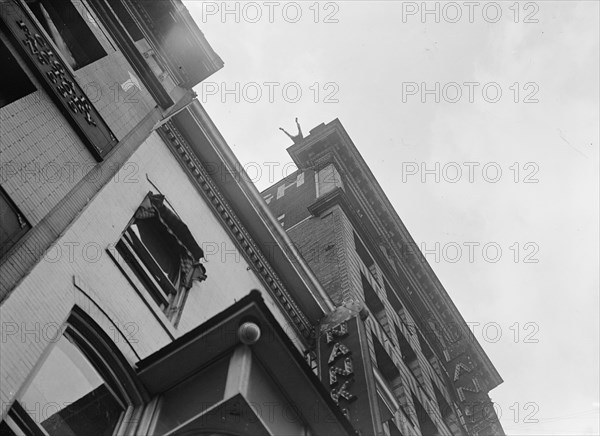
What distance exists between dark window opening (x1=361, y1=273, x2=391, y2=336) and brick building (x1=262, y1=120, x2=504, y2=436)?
0.18ft

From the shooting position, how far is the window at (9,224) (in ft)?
25.9

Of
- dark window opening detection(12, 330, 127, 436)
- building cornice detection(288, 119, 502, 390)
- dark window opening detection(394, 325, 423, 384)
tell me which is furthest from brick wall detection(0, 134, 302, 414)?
building cornice detection(288, 119, 502, 390)

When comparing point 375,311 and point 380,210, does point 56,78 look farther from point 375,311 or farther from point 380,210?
point 380,210

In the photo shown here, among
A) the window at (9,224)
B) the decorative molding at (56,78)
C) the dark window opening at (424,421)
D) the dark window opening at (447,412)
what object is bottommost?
the dark window opening at (447,412)

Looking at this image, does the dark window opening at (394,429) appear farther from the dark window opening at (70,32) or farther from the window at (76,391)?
the dark window opening at (70,32)

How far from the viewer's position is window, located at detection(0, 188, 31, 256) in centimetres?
789

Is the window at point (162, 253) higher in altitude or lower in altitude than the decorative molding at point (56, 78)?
lower

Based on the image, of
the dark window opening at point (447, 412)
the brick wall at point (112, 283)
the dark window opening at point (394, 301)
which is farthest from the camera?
the dark window opening at point (394, 301)

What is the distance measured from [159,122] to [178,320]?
4696 millimetres

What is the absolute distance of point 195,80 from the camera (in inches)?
645

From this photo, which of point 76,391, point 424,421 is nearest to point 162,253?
point 76,391

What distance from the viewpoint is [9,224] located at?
317 inches

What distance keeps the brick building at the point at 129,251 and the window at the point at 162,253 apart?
0.03 meters

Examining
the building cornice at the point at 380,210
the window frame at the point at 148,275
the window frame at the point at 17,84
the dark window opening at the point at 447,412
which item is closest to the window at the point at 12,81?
the window frame at the point at 17,84
